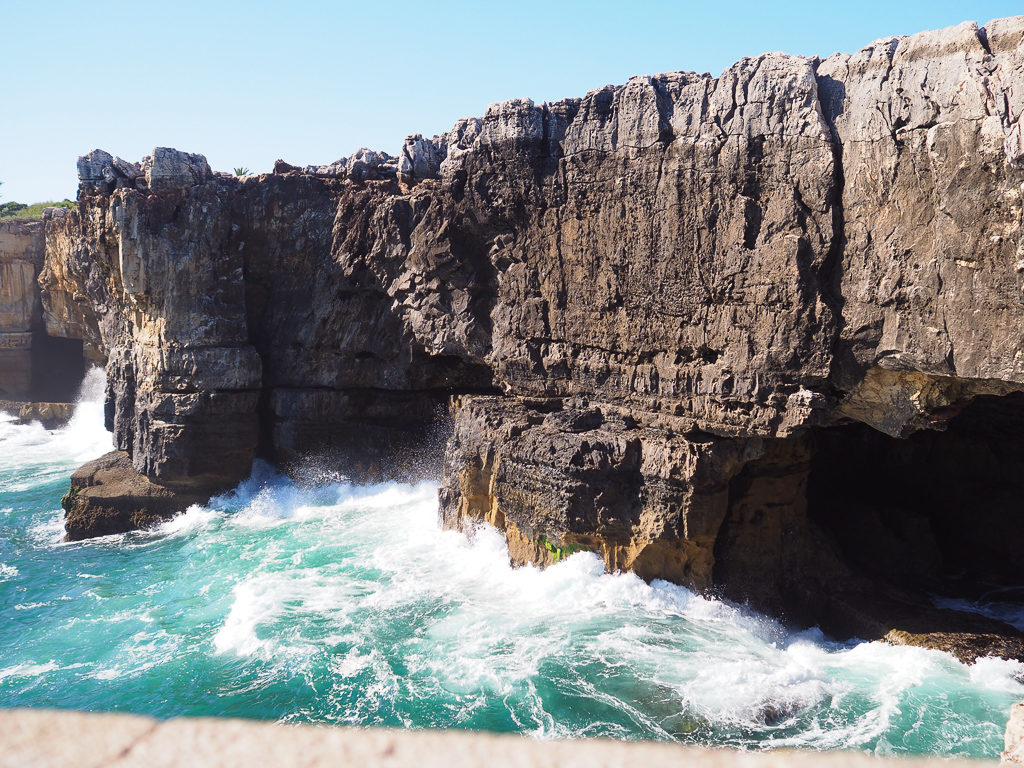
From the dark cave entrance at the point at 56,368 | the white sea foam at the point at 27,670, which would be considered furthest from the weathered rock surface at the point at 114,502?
the dark cave entrance at the point at 56,368

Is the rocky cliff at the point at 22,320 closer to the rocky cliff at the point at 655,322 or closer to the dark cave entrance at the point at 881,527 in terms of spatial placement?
the rocky cliff at the point at 655,322

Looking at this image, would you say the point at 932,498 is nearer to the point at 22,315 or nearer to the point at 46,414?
the point at 46,414

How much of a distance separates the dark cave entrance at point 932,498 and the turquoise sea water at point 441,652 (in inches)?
145

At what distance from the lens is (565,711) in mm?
11148

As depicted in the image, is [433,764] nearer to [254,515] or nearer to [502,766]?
[502,766]

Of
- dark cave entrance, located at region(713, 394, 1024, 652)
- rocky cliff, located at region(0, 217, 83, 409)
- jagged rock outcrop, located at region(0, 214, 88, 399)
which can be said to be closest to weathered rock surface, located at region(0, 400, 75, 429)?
rocky cliff, located at region(0, 217, 83, 409)

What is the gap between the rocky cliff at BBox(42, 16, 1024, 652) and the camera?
38.4ft

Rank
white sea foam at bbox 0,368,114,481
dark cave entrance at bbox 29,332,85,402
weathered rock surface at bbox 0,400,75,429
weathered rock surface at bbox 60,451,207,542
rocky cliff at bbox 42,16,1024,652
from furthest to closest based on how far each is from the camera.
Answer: dark cave entrance at bbox 29,332,85,402, weathered rock surface at bbox 0,400,75,429, white sea foam at bbox 0,368,114,481, weathered rock surface at bbox 60,451,207,542, rocky cliff at bbox 42,16,1024,652

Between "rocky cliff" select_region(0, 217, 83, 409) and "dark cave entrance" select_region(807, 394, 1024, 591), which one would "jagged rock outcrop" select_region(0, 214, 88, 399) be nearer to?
"rocky cliff" select_region(0, 217, 83, 409)

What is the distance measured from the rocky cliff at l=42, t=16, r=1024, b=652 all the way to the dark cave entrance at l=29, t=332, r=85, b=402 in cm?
1637

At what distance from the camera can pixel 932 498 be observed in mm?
17453

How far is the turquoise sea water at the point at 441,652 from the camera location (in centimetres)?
1088

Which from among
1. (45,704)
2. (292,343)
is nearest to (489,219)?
(292,343)

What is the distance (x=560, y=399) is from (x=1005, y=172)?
9141 mm
